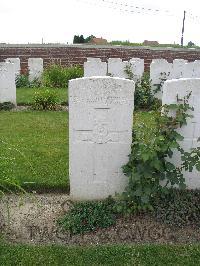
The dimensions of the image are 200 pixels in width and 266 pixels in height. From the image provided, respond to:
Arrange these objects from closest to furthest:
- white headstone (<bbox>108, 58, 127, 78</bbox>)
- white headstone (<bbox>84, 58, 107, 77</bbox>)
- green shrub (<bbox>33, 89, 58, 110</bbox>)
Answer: green shrub (<bbox>33, 89, 58, 110</bbox>)
white headstone (<bbox>108, 58, 127, 78</bbox>)
white headstone (<bbox>84, 58, 107, 77</bbox>)

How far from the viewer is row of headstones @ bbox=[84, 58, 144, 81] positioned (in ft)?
34.3

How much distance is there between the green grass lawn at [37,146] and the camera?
496 cm

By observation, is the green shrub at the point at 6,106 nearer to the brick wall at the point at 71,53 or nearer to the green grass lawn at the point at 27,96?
the green grass lawn at the point at 27,96

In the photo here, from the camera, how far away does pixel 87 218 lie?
13.3ft

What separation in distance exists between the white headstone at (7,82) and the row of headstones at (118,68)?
2467mm

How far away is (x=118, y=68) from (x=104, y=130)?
674 cm

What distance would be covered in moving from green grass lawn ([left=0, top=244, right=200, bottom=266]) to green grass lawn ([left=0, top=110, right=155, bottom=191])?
0.84 meters

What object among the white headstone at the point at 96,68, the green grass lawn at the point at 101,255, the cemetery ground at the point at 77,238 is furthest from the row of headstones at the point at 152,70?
the green grass lawn at the point at 101,255

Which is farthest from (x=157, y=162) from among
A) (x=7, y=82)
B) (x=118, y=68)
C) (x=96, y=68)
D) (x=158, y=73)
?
(x=96, y=68)

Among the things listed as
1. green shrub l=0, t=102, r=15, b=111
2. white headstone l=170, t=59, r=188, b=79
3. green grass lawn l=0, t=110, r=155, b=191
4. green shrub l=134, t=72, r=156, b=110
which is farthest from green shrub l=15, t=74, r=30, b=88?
white headstone l=170, t=59, r=188, b=79

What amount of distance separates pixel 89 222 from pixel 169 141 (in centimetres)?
119

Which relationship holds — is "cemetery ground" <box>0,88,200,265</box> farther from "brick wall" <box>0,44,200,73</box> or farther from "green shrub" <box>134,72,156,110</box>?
"brick wall" <box>0,44,200,73</box>

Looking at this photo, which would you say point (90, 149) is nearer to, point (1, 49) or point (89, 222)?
point (89, 222)

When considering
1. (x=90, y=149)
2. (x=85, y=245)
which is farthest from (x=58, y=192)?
(x=85, y=245)
